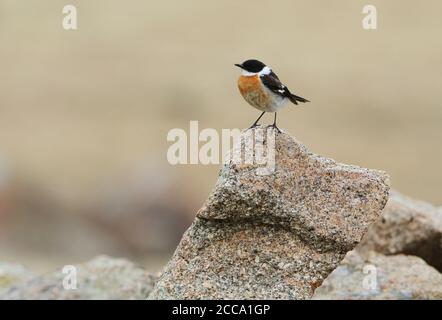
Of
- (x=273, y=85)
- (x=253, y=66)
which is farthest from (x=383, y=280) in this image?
(x=253, y=66)

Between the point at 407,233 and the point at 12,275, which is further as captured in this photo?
the point at 12,275

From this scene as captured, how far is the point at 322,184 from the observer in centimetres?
1007

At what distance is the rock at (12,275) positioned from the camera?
13.8 metres

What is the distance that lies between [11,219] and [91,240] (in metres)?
1.96

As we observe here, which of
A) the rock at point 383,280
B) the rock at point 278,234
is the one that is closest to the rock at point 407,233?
the rock at point 383,280

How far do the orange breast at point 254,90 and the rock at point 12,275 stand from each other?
13.0 feet

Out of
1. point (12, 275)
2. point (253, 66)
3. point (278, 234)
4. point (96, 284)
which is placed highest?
point (253, 66)

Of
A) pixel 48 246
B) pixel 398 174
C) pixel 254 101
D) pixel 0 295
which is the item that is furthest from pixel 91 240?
pixel 254 101

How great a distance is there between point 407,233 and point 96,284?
328 cm

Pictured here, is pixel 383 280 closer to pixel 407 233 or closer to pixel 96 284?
pixel 407 233

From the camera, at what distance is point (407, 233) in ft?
42.5

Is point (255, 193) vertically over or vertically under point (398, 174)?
over
